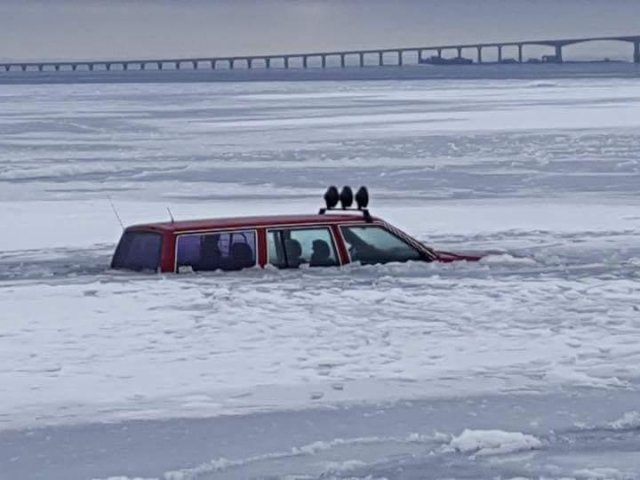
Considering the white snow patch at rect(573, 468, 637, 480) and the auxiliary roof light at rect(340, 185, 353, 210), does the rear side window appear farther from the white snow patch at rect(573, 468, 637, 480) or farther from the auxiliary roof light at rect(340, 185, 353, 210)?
the white snow patch at rect(573, 468, 637, 480)

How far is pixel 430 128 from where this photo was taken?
50750 millimetres

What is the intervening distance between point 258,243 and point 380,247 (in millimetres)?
1533

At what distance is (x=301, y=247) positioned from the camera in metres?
16.2

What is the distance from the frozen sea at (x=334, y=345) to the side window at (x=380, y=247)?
0.79ft

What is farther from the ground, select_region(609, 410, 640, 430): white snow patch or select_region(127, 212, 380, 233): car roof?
select_region(127, 212, 380, 233): car roof

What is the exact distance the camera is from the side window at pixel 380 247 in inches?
652

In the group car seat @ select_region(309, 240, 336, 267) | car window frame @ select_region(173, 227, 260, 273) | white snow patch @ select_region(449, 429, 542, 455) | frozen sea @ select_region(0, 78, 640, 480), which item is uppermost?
car window frame @ select_region(173, 227, 260, 273)

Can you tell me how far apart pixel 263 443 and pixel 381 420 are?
91 centimetres

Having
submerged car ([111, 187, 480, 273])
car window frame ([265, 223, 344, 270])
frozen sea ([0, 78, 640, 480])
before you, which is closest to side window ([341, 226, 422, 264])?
submerged car ([111, 187, 480, 273])

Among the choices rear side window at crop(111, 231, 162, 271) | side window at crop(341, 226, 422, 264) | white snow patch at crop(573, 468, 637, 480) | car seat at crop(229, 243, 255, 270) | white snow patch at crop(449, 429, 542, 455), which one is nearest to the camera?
white snow patch at crop(573, 468, 637, 480)

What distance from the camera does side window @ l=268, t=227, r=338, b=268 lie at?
1595cm

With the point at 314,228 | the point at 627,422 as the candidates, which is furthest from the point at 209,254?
the point at 627,422

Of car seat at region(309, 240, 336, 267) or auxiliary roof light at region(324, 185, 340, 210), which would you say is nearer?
car seat at region(309, 240, 336, 267)

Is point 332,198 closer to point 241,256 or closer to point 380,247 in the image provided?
point 380,247
